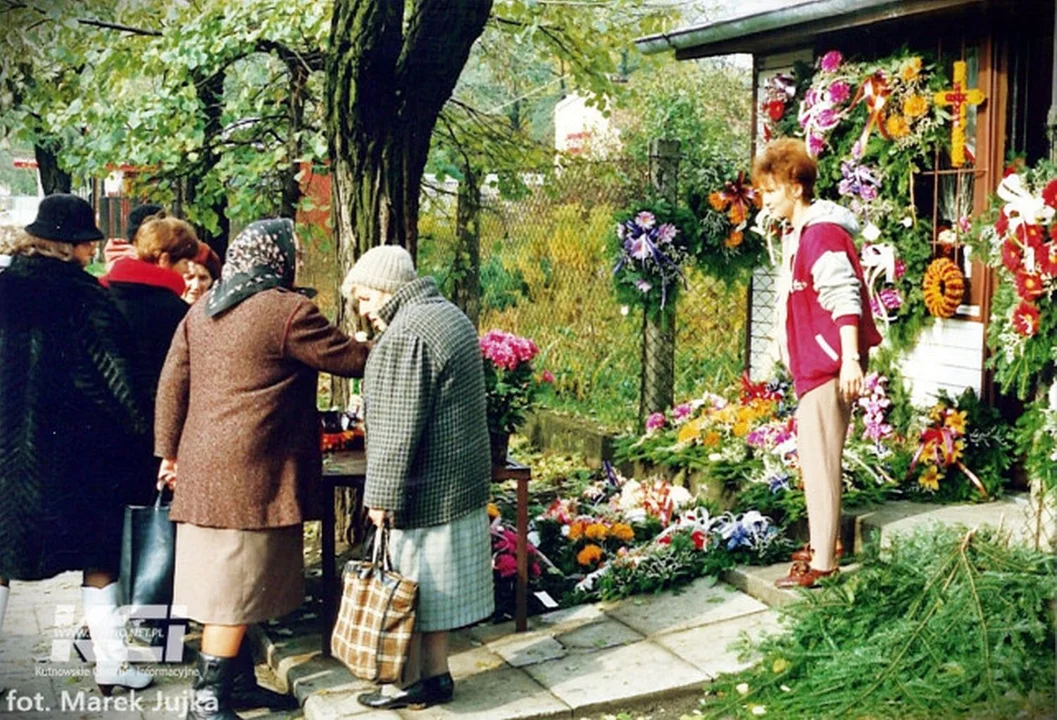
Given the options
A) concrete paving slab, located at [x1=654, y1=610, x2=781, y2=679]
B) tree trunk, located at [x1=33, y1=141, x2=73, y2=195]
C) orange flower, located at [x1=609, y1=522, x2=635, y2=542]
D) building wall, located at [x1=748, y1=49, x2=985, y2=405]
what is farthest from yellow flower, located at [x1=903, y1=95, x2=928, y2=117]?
tree trunk, located at [x1=33, y1=141, x2=73, y2=195]

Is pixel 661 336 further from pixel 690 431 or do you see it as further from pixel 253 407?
pixel 253 407

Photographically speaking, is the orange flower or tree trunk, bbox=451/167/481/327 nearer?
the orange flower

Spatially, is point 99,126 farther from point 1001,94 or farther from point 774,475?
point 1001,94

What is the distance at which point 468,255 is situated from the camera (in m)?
10.2

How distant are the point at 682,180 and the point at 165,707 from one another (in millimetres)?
4376

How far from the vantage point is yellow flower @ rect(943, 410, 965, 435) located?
20.9ft

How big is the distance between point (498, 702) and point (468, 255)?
5.74 m

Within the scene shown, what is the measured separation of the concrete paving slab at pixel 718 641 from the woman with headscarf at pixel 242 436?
1538 mm

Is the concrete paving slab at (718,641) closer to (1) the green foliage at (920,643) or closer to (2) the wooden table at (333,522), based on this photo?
(1) the green foliage at (920,643)

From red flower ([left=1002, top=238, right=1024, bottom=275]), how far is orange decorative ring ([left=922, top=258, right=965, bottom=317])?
152cm

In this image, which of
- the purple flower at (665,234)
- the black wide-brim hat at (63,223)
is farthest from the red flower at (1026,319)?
the black wide-brim hat at (63,223)

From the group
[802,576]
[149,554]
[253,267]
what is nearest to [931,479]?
[802,576]

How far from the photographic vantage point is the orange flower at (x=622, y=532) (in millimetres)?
6344

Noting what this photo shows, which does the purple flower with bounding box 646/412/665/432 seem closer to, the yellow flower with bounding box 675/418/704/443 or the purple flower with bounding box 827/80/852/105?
the yellow flower with bounding box 675/418/704/443
